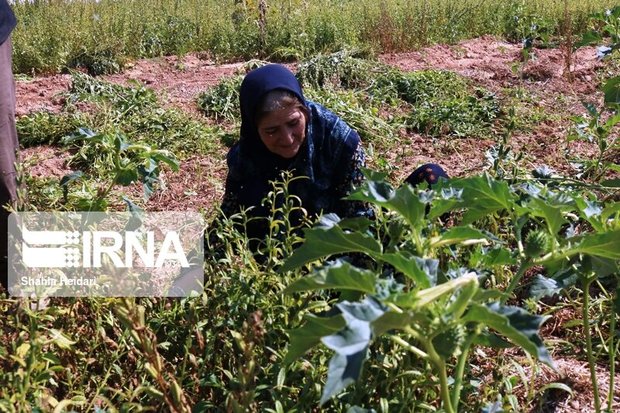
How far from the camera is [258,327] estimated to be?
119 cm

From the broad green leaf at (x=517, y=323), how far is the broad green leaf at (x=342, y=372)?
0.70 ft

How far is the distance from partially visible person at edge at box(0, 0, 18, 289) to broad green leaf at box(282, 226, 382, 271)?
1.82 m

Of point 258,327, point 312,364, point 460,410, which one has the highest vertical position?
point 258,327

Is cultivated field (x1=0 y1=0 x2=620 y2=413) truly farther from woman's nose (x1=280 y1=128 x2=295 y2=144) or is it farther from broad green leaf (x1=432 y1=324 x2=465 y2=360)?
woman's nose (x1=280 y1=128 x2=295 y2=144)

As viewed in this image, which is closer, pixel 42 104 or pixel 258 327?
pixel 258 327

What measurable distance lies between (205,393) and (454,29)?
7938mm

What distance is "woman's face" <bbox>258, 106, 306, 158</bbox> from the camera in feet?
8.96

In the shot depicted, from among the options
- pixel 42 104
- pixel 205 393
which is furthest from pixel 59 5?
pixel 205 393

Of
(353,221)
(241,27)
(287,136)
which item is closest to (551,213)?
(353,221)

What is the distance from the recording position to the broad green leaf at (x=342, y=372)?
34.1 inches

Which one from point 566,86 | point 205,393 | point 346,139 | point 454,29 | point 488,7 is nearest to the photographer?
point 205,393

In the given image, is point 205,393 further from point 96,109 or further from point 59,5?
point 59,5

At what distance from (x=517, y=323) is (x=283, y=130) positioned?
1833mm

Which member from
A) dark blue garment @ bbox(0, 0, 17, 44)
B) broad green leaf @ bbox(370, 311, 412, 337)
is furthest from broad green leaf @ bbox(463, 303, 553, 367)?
dark blue garment @ bbox(0, 0, 17, 44)
